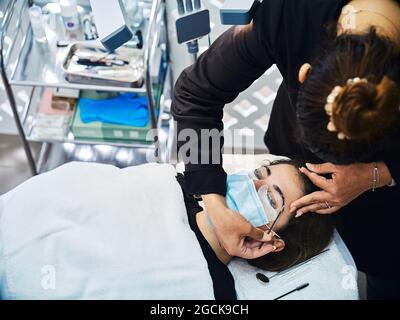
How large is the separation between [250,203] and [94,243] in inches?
14.9

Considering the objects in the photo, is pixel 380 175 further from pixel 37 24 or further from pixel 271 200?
pixel 37 24

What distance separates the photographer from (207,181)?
137cm

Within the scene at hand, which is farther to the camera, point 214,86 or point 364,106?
point 214,86

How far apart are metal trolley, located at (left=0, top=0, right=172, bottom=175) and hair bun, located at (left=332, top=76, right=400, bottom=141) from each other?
2.70 ft

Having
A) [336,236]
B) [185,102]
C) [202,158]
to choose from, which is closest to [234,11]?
[185,102]

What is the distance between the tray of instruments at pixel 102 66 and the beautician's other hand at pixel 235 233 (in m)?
0.63

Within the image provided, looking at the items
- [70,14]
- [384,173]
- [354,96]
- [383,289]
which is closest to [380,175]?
[384,173]

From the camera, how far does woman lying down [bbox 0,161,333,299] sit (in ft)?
4.34

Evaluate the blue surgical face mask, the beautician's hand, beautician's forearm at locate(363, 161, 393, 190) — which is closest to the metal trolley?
the blue surgical face mask

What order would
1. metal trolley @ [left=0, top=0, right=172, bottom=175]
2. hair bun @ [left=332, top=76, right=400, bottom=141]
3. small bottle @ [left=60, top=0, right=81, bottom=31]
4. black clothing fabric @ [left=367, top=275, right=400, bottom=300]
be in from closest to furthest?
hair bun @ [left=332, top=76, right=400, bottom=141]
black clothing fabric @ [left=367, top=275, right=400, bottom=300]
metal trolley @ [left=0, top=0, right=172, bottom=175]
small bottle @ [left=60, top=0, right=81, bottom=31]

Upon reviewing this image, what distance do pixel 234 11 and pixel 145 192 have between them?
0.53 m

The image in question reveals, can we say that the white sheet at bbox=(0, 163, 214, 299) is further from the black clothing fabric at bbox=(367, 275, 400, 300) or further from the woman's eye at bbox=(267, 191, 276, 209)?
the black clothing fabric at bbox=(367, 275, 400, 300)
